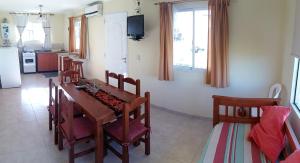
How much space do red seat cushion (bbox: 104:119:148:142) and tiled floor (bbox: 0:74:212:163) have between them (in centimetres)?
42

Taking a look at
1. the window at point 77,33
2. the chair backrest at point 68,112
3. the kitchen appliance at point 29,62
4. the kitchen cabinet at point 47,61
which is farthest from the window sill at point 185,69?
the kitchen appliance at point 29,62

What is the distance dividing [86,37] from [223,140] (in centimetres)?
611

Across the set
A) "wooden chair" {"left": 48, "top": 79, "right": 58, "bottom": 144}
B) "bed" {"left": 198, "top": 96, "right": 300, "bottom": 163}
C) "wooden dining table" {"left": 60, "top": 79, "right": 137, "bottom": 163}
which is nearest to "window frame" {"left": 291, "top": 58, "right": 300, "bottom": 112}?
"bed" {"left": 198, "top": 96, "right": 300, "bottom": 163}

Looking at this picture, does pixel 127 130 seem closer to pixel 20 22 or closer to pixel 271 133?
pixel 271 133

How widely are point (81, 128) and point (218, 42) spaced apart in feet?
7.69

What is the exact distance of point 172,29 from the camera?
425 cm

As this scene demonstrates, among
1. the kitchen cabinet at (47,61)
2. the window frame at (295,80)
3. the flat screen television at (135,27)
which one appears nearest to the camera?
the window frame at (295,80)

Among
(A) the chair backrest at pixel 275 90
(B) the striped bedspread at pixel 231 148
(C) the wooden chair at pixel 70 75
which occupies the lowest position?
(B) the striped bedspread at pixel 231 148

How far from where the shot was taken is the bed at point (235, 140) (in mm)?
1917

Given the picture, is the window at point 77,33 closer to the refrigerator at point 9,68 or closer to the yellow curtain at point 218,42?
the refrigerator at point 9,68

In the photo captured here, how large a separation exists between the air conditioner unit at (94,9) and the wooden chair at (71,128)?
4123mm

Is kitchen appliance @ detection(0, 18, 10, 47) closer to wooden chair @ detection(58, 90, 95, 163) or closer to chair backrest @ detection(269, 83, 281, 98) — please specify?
wooden chair @ detection(58, 90, 95, 163)

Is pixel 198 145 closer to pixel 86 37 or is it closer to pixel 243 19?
pixel 243 19

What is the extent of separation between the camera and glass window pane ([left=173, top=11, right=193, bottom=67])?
13.6 feet
